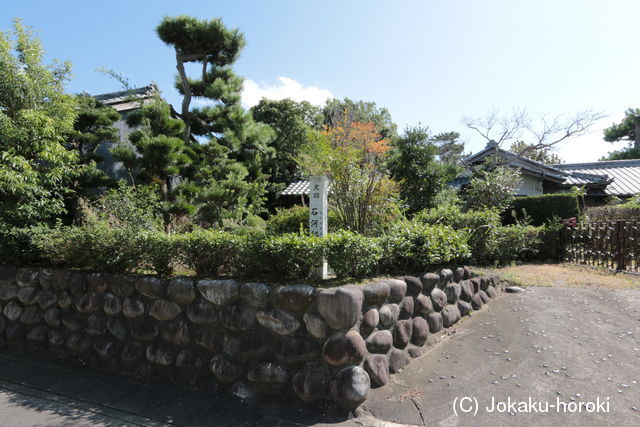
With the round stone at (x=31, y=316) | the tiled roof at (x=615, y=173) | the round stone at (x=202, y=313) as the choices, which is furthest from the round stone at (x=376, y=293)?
the tiled roof at (x=615, y=173)

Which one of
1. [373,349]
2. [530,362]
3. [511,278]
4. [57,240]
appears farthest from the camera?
[511,278]

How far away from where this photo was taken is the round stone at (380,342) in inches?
129

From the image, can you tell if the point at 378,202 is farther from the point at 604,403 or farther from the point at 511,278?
Answer: the point at 604,403

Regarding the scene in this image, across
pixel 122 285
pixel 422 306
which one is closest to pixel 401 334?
pixel 422 306

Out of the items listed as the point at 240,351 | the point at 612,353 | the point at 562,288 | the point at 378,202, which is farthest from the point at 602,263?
the point at 240,351

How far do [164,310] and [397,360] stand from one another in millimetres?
2464

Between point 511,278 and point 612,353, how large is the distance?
106 inches

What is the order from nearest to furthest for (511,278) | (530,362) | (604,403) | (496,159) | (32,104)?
A: (604,403)
(530,362)
(32,104)
(511,278)
(496,159)

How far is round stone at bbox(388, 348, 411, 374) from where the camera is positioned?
346 centimetres

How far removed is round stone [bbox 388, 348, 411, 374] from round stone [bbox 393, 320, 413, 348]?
0.07 m

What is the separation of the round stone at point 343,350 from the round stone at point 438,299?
1578 mm

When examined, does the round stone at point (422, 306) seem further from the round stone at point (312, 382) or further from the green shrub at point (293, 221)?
the green shrub at point (293, 221)

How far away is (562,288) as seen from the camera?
5.91 meters

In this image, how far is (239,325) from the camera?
11.1 ft
